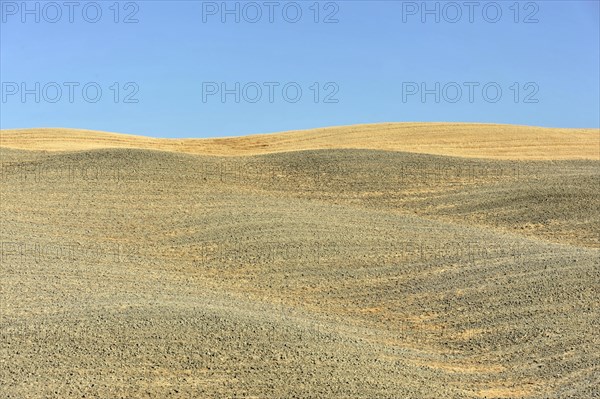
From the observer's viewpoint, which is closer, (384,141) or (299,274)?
(299,274)

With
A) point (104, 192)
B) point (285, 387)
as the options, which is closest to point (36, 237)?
point (104, 192)

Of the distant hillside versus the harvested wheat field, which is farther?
the distant hillside

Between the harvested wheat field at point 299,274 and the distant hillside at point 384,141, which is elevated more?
the distant hillside at point 384,141

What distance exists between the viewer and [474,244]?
17.2 metres

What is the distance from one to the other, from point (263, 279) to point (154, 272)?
2.09 m

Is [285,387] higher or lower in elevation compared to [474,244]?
lower

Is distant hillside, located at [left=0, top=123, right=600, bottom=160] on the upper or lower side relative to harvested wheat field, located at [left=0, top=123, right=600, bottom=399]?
upper

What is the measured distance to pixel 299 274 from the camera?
1546 cm

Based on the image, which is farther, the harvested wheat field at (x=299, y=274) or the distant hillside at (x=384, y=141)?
the distant hillside at (x=384, y=141)

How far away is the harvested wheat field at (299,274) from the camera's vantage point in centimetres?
1006

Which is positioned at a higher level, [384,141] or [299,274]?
[384,141]

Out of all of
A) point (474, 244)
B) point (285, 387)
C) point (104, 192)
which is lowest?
point (285, 387)

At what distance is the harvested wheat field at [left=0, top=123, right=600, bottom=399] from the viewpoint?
396 inches

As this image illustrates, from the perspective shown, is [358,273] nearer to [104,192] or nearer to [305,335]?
[305,335]
